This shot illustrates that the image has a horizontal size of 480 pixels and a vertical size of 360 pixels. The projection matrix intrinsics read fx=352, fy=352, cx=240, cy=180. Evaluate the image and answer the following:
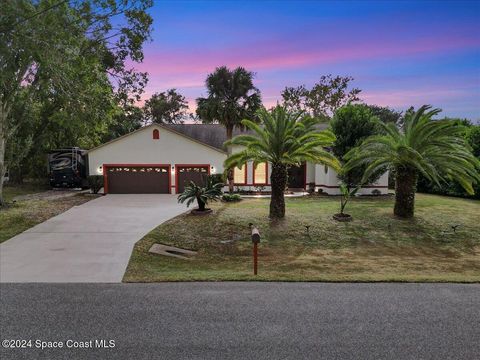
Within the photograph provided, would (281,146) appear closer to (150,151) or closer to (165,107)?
(150,151)

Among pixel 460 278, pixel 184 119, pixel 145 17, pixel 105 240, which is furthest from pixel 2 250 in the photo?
pixel 184 119

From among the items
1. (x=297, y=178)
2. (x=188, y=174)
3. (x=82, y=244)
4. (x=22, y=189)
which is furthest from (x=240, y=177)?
(x=22, y=189)

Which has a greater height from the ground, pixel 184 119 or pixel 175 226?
pixel 184 119

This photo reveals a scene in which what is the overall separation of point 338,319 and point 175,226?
34.2 ft

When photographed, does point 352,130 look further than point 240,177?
No

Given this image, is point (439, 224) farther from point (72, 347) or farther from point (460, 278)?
point (72, 347)

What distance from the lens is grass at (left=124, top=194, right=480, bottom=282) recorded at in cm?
980

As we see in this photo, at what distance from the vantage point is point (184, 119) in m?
54.8

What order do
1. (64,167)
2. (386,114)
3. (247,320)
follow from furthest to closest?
(386,114) < (64,167) < (247,320)

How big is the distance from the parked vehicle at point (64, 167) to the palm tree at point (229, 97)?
11725mm

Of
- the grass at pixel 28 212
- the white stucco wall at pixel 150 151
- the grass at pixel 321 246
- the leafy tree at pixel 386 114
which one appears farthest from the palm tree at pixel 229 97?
the leafy tree at pixel 386 114

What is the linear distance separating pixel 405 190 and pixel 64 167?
25.0 metres

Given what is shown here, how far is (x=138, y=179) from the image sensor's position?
26719 mm

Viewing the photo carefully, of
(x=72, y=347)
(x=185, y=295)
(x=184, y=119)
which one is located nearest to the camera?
(x=72, y=347)
